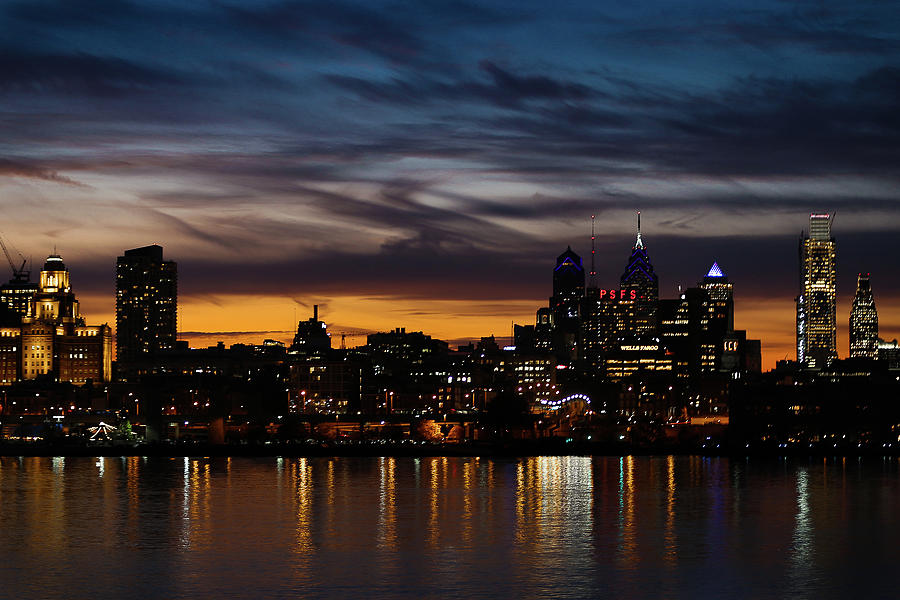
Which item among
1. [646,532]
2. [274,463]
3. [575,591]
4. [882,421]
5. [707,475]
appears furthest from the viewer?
[882,421]

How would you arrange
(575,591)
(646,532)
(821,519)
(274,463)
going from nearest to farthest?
(575,591)
(646,532)
(821,519)
(274,463)

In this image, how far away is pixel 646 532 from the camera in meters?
78.9

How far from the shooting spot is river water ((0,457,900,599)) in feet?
196

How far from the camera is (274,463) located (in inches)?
6329

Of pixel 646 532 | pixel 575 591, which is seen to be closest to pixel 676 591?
pixel 575 591

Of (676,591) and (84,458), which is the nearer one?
(676,591)

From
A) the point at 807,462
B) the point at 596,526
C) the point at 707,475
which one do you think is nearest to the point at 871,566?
the point at 596,526

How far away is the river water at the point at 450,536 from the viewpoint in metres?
59.8

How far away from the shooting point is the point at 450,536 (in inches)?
3019

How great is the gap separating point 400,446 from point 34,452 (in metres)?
49.2

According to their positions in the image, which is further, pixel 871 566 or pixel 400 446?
pixel 400 446

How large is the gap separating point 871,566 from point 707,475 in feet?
215

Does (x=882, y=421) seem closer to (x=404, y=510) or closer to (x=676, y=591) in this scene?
(x=404, y=510)

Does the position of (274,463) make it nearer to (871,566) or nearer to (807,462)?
(807,462)
